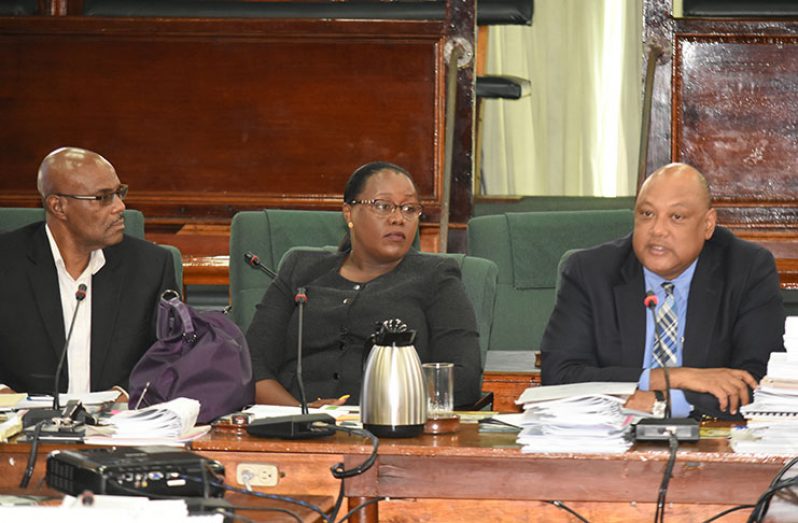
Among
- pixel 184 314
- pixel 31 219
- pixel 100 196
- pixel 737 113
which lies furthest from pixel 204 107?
pixel 184 314

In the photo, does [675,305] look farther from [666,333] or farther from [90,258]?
[90,258]

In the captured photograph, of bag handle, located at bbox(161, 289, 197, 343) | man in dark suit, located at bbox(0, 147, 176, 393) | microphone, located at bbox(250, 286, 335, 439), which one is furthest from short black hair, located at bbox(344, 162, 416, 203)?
microphone, located at bbox(250, 286, 335, 439)

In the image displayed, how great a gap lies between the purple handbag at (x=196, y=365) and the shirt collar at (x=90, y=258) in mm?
873

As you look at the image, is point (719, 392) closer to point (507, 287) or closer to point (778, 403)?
point (778, 403)

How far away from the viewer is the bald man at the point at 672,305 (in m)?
2.82

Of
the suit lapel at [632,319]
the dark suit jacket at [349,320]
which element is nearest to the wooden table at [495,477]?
the suit lapel at [632,319]

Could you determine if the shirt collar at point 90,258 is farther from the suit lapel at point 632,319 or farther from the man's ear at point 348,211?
the suit lapel at point 632,319

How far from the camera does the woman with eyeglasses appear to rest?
3125 millimetres

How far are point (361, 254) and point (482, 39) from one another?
368 centimetres

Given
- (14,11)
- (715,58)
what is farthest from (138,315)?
(715,58)

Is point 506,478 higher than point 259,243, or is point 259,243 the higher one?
point 259,243

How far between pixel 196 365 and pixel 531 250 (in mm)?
1695

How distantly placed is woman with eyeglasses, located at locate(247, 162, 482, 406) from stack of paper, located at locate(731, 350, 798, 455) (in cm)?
101

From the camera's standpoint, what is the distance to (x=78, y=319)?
3289 mm
